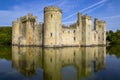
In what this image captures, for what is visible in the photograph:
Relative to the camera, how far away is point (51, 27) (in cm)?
3331

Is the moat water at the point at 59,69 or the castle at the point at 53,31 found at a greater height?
the castle at the point at 53,31

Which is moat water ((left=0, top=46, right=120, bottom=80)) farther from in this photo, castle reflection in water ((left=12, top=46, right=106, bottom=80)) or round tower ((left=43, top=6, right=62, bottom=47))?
round tower ((left=43, top=6, right=62, bottom=47))

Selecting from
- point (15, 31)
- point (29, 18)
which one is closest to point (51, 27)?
point (29, 18)

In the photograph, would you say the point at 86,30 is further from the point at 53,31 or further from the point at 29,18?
the point at 29,18

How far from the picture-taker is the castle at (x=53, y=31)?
33.5m

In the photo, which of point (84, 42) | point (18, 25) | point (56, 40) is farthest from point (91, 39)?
point (18, 25)

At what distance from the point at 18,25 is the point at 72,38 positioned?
15.1 meters

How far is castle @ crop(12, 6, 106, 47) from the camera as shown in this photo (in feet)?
110

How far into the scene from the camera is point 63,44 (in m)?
38.5

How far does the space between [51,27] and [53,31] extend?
2.71 ft

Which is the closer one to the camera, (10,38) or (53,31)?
(53,31)

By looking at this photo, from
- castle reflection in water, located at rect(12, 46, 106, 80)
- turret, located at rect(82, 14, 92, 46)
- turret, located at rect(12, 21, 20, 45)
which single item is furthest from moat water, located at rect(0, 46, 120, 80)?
turret, located at rect(12, 21, 20, 45)

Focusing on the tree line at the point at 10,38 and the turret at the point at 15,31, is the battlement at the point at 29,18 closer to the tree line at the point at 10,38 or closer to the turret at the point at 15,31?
the turret at the point at 15,31

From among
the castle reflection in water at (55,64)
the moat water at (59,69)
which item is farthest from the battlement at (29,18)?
the moat water at (59,69)
